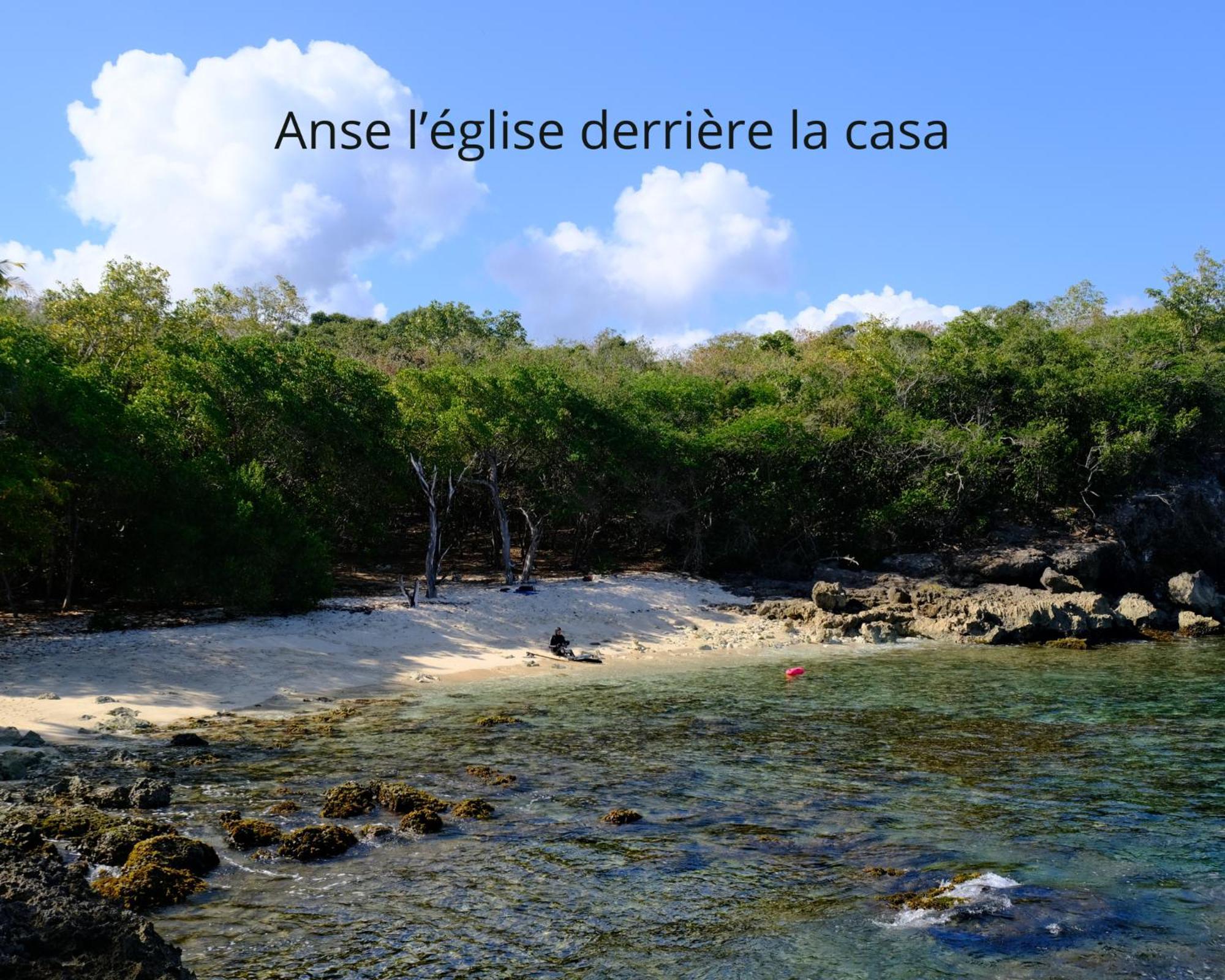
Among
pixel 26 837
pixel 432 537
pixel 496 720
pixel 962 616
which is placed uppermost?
pixel 432 537

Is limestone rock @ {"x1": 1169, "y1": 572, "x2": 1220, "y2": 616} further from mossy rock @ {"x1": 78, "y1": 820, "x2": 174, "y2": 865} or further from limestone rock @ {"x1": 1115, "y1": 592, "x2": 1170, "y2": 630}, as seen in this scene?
mossy rock @ {"x1": 78, "y1": 820, "x2": 174, "y2": 865}

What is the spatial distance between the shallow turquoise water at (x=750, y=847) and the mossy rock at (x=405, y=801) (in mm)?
657

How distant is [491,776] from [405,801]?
193cm

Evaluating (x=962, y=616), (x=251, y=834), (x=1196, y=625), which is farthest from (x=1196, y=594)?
(x=251, y=834)

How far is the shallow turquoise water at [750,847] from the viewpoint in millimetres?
8930

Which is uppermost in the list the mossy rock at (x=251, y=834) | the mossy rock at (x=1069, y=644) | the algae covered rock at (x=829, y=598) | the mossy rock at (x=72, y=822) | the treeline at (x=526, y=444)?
the treeline at (x=526, y=444)

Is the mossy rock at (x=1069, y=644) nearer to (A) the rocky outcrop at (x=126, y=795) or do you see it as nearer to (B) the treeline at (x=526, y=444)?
(B) the treeline at (x=526, y=444)

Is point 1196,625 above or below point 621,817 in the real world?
above

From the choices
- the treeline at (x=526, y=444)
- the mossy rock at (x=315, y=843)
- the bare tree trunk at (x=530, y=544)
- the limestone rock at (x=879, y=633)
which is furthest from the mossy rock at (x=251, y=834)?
the limestone rock at (x=879, y=633)

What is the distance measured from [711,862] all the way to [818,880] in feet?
Result: 4.34

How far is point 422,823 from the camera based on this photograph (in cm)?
1241

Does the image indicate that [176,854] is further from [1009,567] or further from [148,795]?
[1009,567]

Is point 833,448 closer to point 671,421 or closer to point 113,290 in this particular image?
point 671,421

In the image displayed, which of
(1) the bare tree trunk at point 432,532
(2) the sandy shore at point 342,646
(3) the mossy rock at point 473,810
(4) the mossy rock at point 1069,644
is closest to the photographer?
(3) the mossy rock at point 473,810
